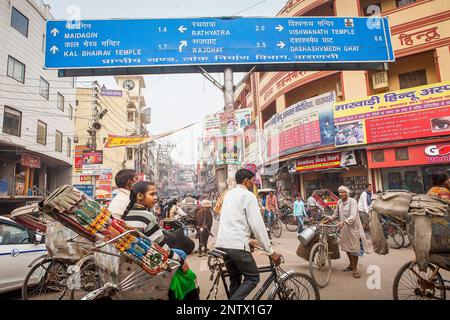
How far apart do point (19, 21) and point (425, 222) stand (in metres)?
23.1

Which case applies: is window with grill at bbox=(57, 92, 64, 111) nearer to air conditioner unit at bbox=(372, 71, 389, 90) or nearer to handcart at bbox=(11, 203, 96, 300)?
handcart at bbox=(11, 203, 96, 300)

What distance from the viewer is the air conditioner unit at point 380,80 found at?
1409cm

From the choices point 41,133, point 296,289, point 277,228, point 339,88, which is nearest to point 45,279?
point 296,289

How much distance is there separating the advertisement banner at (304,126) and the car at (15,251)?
1310cm

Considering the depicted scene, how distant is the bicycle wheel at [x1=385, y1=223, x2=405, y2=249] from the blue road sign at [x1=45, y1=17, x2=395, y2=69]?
16.7 ft

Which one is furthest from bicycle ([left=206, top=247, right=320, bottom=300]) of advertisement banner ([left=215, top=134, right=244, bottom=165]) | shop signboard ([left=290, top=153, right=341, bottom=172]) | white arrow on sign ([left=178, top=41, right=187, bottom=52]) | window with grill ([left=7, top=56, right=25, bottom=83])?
window with grill ([left=7, top=56, right=25, bottom=83])

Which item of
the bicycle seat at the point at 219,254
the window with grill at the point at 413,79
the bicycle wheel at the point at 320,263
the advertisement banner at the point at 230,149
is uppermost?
the window with grill at the point at 413,79

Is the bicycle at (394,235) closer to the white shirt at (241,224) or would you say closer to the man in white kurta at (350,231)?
the man in white kurta at (350,231)

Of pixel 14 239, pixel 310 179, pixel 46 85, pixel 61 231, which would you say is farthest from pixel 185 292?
pixel 46 85

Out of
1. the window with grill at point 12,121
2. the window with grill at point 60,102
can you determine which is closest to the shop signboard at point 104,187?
the window with grill at point 12,121

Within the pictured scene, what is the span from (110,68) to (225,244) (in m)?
5.61

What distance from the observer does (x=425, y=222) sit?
317 centimetres

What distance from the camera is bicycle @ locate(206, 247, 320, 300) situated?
3.23m

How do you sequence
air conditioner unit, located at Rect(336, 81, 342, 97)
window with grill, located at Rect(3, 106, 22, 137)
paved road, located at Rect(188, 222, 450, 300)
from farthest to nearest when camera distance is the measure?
air conditioner unit, located at Rect(336, 81, 342, 97)
window with grill, located at Rect(3, 106, 22, 137)
paved road, located at Rect(188, 222, 450, 300)
